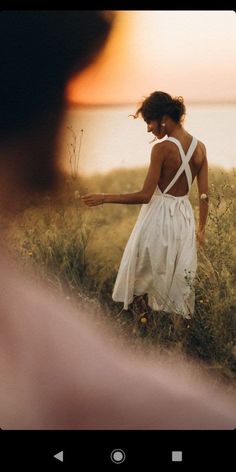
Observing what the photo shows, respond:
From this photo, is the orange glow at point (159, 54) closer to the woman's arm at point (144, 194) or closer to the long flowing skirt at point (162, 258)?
the woman's arm at point (144, 194)

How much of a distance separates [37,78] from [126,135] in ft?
1.82

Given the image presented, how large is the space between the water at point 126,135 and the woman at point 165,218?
0.05 metres

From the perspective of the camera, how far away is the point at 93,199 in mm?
5707

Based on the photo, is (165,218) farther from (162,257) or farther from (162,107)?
(162,107)

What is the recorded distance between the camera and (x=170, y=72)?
5.67 m

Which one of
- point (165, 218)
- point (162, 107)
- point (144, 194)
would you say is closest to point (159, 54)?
point (162, 107)

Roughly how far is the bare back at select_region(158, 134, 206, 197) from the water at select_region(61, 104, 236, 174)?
51mm

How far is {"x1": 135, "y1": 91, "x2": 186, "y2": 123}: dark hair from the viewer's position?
5.67 m

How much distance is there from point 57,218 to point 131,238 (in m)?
0.41

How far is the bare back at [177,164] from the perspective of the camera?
5637 millimetres

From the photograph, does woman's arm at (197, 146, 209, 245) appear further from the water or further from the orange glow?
the orange glow
